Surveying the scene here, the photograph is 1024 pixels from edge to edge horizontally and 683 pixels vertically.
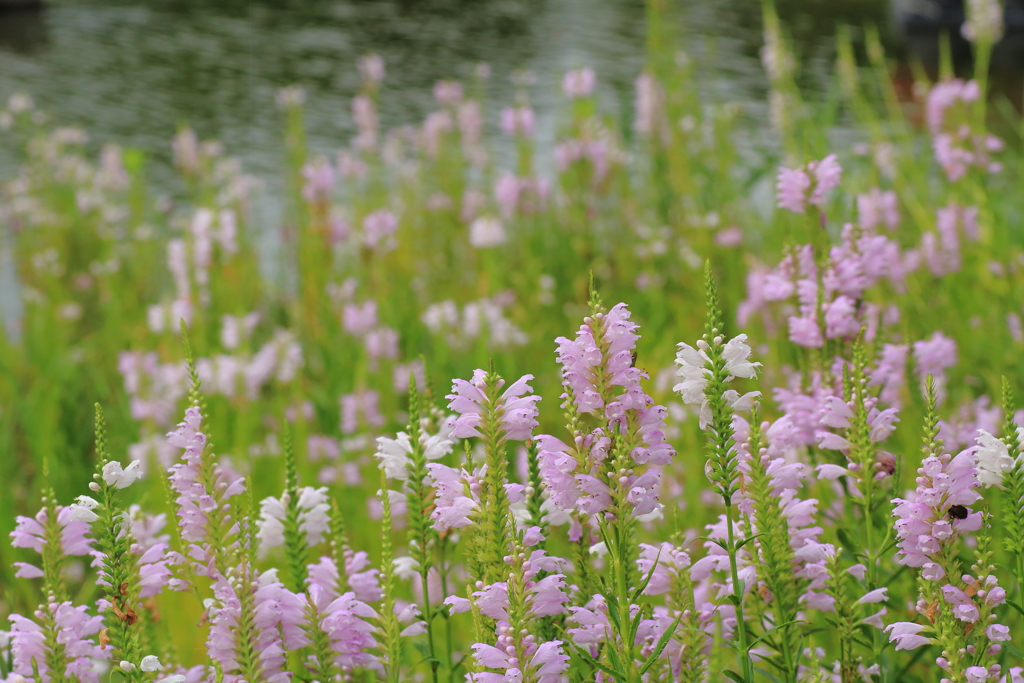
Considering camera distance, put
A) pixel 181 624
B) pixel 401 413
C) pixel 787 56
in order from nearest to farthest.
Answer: pixel 181 624 → pixel 401 413 → pixel 787 56

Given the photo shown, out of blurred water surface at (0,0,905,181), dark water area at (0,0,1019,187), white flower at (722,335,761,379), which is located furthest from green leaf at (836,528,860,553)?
blurred water surface at (0,0,905,181)

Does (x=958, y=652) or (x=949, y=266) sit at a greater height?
(x=949, y=266)

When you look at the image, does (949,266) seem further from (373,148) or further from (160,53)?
(160,53)

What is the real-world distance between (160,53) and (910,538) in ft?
65.0

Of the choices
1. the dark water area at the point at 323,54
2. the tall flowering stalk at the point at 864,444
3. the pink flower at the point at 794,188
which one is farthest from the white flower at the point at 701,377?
the dark water area at the point at 323,54

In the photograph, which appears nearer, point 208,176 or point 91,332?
point 208,176

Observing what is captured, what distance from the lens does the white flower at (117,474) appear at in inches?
47.9

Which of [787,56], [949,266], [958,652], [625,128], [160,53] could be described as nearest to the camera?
[958,652]

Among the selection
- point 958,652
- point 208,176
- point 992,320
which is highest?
point 208,176

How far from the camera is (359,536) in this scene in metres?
3.58

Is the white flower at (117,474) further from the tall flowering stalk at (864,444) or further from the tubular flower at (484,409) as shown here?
the tall flowering stalk at (864,444)

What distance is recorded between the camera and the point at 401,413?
14.6 feet

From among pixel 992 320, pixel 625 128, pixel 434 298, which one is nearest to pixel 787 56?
pixel 625 128

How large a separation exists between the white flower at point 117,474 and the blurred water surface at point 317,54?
9633 mm
